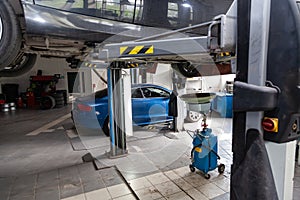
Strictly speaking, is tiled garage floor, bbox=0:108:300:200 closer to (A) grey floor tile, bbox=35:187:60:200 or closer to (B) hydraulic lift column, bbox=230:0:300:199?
(A) grey floor tile, bbox=35:187:60:200

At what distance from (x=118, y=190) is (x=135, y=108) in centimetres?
264

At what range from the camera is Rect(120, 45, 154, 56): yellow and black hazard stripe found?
1319mm

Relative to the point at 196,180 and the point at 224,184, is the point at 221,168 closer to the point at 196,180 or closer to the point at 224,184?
the point at 224,184

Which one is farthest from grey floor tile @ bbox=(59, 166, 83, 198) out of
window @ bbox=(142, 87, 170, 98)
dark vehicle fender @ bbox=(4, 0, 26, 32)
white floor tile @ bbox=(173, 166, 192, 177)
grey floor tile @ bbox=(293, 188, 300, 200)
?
window @ bbox=(142, 87, 170, 98)

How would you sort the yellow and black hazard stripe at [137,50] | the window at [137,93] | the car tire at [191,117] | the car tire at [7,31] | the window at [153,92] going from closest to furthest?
the yellow and black hazard stripe at [137,50] < the car tire at [7,31] < the window at [137,93] < the window at [153,92] < the car tire at [191,117]

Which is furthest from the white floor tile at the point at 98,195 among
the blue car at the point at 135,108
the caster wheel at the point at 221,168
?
the blue car at the point at 135,108

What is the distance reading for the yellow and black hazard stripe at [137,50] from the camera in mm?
1319

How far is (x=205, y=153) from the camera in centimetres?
293

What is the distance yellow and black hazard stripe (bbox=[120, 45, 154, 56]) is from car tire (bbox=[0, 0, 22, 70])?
1.13m

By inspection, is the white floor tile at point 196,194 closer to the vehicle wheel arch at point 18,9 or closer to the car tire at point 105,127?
the vehicle wheel arch at point 18,9

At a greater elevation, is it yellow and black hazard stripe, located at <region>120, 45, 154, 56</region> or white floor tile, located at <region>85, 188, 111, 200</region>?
yellow and black hazard stripe, located at <region>120, 45, 154, 56</region>

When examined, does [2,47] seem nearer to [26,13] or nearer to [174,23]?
[26,13]

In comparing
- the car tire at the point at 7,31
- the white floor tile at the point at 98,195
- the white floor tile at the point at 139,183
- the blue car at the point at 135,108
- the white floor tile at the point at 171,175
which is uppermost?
the car tire at the point at 7,31

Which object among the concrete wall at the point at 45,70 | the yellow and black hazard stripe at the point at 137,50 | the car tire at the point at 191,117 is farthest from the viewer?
the concrete wall at the point at 45,70
